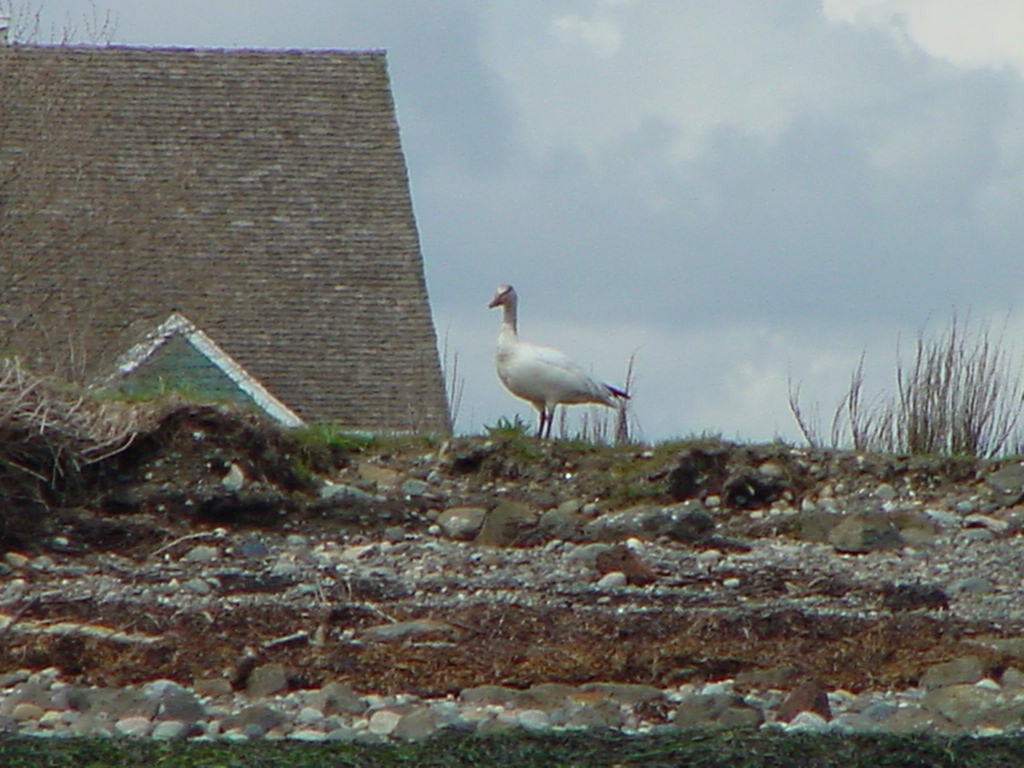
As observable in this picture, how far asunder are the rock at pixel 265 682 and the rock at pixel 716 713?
1.34m

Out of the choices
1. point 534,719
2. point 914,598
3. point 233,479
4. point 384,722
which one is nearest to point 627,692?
point 534,719

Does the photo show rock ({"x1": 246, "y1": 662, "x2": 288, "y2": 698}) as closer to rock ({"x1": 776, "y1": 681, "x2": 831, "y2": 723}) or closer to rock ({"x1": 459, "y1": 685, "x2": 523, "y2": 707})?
rock ({"x1": 459, "y1": 685, "x2": 523, "y2": 707})

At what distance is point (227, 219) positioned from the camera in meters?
25.6

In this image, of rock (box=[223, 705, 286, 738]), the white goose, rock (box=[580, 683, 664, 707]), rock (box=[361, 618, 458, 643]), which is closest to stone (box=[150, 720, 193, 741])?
rock (box=[223, 705, 286, 738])

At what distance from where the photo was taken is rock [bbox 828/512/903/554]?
10.8 meters

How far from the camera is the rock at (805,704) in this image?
6180 mm

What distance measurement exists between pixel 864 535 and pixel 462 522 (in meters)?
2.15

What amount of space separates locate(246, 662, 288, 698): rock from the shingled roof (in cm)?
1531

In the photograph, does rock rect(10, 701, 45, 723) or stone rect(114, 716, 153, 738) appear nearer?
stone rect(114, 716, 153, 738)

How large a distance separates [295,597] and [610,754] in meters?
4.03

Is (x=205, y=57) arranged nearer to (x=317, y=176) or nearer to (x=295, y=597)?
(x=317, y=176)

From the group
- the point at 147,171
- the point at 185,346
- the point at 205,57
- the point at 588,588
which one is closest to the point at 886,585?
the point at 588,588

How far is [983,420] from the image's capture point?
15070 mm

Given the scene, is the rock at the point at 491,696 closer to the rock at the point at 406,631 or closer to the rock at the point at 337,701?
the rock at the point at 337,701
